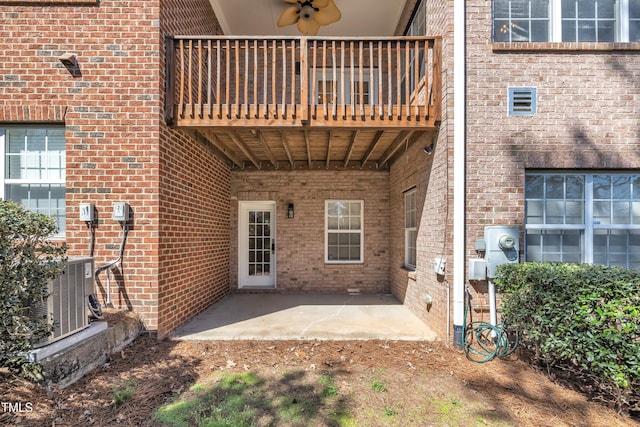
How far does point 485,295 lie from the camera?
397 centimetres

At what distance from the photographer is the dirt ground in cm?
256

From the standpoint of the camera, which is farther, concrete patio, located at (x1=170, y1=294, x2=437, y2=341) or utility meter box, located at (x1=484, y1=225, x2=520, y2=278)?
concrete patio, located at (x1=170, y1=294, x2=437, y2=341)

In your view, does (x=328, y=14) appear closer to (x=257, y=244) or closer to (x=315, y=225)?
(x=315, y=225)

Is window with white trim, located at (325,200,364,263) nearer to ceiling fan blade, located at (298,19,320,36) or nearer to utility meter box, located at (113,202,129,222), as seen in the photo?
ceiling fan blade, located at (298,19,320,36)

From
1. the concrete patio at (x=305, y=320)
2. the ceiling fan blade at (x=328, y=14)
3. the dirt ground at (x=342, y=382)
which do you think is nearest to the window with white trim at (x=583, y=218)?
the dirt ground at (x=342, y=382)

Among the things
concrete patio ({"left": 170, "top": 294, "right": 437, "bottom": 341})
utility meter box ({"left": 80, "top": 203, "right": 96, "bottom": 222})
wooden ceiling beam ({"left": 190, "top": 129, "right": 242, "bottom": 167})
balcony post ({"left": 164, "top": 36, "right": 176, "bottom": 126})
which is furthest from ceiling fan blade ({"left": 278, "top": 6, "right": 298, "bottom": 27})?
concrete patio ({"left": 170, "top": 294, "right": 437, "bottom": 341})

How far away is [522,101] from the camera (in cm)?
396

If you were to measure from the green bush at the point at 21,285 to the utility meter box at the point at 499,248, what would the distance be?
15.8 ft

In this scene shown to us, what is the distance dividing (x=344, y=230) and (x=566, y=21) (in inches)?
202

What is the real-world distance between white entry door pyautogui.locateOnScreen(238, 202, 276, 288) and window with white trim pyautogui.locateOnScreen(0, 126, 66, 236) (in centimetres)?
348

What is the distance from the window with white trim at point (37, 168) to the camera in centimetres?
406

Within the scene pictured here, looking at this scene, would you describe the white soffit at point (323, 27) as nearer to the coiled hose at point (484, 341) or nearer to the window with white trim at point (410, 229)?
the window with white trim at point (410, 229)

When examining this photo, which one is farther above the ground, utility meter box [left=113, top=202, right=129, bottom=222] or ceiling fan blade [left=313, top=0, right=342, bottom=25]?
ceiling fan blade [left=313, top=0, right=342, bottom=25]

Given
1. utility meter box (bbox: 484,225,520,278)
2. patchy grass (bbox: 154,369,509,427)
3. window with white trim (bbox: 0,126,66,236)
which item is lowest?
patchy grass (bbox: 154,369,509,427)
